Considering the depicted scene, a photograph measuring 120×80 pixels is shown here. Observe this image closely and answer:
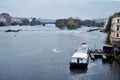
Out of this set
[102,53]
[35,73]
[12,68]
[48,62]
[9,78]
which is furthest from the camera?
[102,53]

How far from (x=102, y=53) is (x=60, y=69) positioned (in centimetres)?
976

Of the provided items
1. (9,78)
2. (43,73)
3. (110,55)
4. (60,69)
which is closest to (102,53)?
(110,55)

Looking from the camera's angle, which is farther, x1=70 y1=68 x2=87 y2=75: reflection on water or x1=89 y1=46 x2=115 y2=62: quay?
x1=89 y1=46 x2=115 y2=62: quay

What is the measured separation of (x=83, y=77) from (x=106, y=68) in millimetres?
4906

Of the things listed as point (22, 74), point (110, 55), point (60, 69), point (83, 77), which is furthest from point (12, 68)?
point (110, 55)

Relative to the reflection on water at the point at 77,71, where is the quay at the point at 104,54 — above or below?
above

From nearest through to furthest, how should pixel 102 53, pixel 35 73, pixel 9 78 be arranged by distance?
pixel 9 78 → pixel 35 73 → pixel 102 53

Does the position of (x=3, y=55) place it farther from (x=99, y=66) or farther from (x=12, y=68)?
(x=99, y=66)

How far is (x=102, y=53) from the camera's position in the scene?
41.8m

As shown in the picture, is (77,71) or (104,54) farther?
(104,54)

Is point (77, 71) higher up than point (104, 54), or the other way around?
point (104, 54)

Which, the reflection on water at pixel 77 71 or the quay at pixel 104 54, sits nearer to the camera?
the reflection on water at pixel 77 71

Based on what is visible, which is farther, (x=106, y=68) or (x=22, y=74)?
(x=106, y=68)

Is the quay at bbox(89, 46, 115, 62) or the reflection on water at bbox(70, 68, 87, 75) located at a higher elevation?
the quay at bbox(89, 46, 115, 62)
